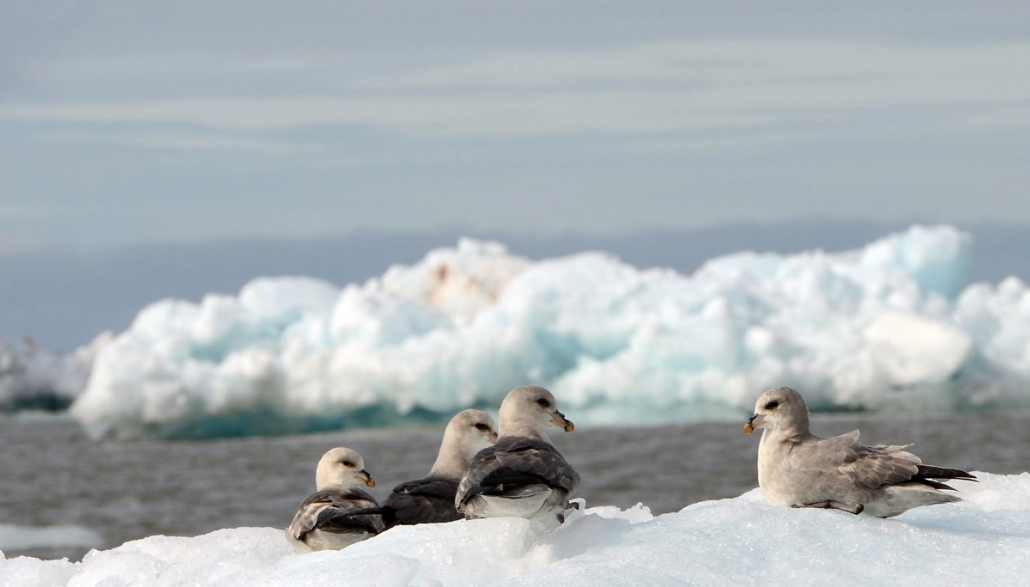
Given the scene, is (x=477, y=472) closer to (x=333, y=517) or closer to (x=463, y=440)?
(x=333, y=517)

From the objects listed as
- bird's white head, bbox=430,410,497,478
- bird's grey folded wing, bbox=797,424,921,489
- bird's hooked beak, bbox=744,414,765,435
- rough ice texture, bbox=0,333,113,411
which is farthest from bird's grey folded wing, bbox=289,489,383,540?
rough ice texture, bbox=0,333,113,411

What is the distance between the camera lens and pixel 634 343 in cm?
2417

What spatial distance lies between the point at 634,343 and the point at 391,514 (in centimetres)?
1888

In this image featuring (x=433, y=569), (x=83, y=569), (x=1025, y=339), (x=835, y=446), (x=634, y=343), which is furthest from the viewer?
(x=1025, y=339)

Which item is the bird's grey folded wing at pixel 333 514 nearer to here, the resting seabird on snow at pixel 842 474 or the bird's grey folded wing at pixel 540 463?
the bird's grey folded wing at pixel 540 463

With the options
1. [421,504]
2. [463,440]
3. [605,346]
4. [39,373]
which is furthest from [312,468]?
[39,373]

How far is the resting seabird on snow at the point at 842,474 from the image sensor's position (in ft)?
16.6

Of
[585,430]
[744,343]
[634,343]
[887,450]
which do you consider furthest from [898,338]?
[887,450]

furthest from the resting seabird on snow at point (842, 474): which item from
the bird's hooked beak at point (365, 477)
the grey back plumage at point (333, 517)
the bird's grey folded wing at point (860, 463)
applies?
the bird's hooked beak at point (365, 477)

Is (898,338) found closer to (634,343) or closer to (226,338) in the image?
(634,343)

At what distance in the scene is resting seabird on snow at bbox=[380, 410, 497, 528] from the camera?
18.1 ft

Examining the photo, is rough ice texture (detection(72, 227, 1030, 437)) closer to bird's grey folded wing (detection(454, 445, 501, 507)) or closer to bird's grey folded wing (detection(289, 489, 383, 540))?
bird's grey folded wing (detection(289, 489, 383, 540))

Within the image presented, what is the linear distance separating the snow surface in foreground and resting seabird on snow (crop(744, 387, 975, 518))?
0.10 meters

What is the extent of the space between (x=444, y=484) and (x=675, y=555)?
4.84ft
